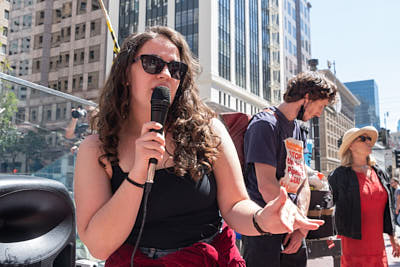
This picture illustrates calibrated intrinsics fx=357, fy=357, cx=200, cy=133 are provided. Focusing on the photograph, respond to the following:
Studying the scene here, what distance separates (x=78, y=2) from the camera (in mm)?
45438

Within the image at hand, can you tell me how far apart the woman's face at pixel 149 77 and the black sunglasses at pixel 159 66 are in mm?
16

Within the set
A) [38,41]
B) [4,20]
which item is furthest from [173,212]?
[38,41]

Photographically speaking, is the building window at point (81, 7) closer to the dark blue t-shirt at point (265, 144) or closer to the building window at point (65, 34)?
the building window at point (65, 34)

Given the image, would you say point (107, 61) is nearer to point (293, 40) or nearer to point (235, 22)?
point (235, 22)

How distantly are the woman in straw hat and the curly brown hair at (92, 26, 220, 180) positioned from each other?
2.75 meters

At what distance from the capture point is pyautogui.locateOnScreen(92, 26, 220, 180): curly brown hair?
1.62m

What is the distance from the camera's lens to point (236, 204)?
5.37ft

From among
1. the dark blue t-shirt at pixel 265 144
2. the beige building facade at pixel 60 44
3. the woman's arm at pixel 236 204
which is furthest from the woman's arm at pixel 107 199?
the beige building facade at pixel 60 44

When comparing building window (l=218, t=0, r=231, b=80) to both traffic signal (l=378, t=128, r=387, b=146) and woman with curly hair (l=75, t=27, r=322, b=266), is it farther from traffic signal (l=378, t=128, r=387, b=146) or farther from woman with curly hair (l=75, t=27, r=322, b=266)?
woman with curly hair (l=75, t=27, r=322, b=266)

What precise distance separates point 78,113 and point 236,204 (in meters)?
3.24

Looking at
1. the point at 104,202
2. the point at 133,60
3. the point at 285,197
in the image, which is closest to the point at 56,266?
the point at 104,202

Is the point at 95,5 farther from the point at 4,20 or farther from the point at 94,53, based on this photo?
the point at 4,20

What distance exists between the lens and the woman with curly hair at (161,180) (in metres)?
1.36

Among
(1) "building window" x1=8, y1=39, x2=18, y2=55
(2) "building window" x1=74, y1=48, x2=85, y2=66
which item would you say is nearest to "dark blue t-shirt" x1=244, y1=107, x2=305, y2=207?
(2) "building window" x1=74, y1=48, x2=85, y2=66
